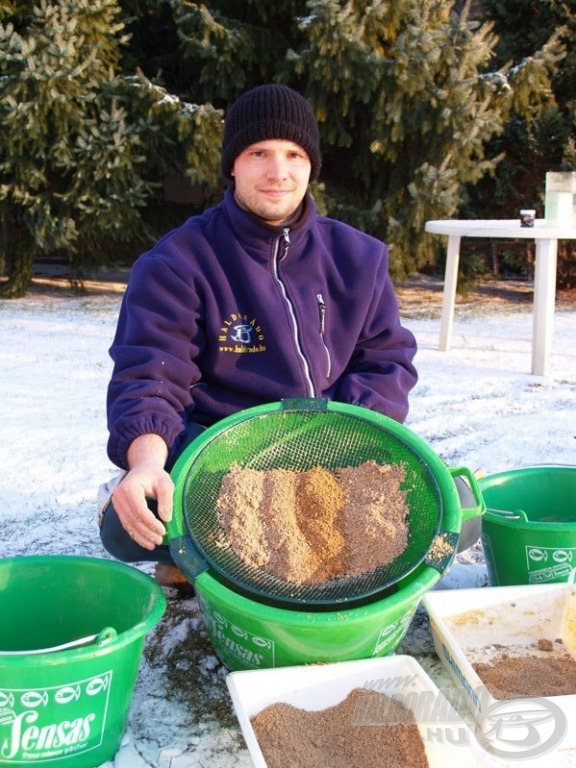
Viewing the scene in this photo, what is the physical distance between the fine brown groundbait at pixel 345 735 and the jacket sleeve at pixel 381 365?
26.4 inches

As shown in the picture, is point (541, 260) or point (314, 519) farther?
point (541, 260)

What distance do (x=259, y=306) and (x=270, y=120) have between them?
0.41m

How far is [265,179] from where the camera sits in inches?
74.2

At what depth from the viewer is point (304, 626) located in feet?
4.52

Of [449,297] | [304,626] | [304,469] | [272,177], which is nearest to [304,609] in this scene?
[304,626]

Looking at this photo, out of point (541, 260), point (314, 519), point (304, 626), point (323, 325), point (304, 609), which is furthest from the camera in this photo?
point (541, 260)

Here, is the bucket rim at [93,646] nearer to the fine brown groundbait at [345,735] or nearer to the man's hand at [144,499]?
the man's hand at [144,499]

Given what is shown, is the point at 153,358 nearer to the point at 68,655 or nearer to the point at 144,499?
the point at 144,499

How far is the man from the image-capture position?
179 cm

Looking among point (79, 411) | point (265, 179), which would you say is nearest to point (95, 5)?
point (79, 411)

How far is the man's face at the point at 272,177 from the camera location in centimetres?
188

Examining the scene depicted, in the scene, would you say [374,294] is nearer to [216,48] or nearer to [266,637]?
[266,637]

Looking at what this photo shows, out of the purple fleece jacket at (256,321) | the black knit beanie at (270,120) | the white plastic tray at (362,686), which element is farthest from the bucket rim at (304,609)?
the black knit beanie at (270,120)

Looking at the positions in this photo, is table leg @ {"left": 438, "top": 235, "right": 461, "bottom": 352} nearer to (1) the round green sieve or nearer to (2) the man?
(2) the man
